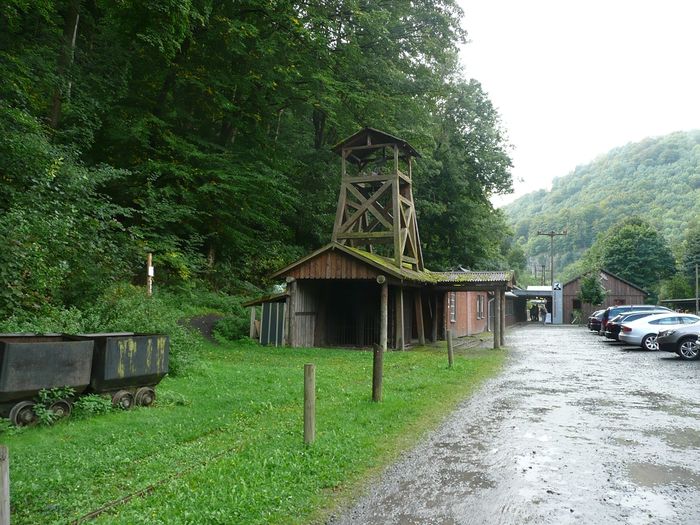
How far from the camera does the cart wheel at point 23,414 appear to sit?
7027 millimetres

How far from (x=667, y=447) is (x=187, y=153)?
19.3 metres

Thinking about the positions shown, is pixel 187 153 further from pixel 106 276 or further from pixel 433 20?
pixel 433 20

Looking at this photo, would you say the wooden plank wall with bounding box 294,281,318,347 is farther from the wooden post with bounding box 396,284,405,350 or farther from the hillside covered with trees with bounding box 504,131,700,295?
the hillside covered with trees with bounding box 504,131,700,295

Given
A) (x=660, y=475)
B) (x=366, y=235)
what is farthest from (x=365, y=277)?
(x=660, y=475)

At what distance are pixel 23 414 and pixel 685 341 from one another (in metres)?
18.7

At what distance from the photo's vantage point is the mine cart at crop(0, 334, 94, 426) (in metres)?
6.86

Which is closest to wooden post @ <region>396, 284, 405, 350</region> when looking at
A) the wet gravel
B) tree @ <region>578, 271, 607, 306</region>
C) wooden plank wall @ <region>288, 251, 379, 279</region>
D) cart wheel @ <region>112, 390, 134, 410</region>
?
wooden plank wall @ <region>288, 251, 379, 279</region>

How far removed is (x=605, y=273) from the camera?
60.2 metres

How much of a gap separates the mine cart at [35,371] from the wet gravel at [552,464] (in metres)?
4.58

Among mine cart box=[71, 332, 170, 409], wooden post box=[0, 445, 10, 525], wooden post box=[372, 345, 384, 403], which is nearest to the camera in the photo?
wooden post box=[0, 445, 10, 525]

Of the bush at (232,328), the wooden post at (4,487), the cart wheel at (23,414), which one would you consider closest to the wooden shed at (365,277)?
the bush at (232,328)

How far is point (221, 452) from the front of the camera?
6.31 m

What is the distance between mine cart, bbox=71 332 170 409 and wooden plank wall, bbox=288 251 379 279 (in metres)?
10.4

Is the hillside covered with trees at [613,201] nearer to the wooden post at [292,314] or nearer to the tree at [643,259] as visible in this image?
the tree at [643,259]
